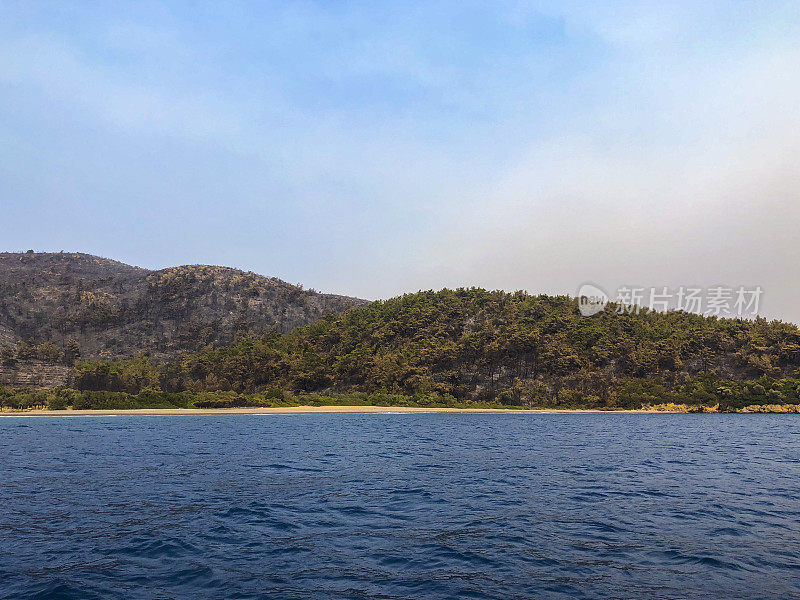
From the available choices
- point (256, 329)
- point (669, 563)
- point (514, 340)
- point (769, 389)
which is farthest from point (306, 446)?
point (256, 329)

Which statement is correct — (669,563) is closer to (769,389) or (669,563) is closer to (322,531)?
(322,531)

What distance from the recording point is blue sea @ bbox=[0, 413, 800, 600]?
465 inches

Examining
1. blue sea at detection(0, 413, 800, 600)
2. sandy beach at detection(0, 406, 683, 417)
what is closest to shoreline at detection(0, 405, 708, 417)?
sandy beach at detection(0, 406, 683, 417)

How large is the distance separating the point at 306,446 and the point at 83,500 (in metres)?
19.8

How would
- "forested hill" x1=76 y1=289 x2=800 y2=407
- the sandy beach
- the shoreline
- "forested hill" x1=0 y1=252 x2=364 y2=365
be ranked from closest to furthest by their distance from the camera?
1. the sandy beach
2. the shoreline
3. "forested hill" x1=76 y1=289 x2=800 y2=407
4. "forested hill" x1=0 y1=252 x2=364 y2=365

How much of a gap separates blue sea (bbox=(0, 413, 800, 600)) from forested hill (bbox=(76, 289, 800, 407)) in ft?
288

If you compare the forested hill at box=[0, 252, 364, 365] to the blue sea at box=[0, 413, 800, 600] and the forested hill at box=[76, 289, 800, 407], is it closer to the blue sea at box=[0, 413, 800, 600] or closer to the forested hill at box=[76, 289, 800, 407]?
the forested hill at box=[76, 289, 800, 407]

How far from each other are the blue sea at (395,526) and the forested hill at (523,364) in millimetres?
87907

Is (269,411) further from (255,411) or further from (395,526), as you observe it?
(395,526)

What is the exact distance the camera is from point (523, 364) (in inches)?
5172

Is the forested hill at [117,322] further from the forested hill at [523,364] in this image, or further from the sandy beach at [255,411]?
the sandy beach at [255,411]

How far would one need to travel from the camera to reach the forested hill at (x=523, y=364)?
115m

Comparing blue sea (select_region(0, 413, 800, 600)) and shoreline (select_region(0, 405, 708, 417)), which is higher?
blue sea (select_region(0, 413, 800, 600))

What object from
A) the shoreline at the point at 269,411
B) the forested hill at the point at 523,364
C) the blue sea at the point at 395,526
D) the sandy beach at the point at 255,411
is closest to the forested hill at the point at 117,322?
the forested hill at the point at 523,364
